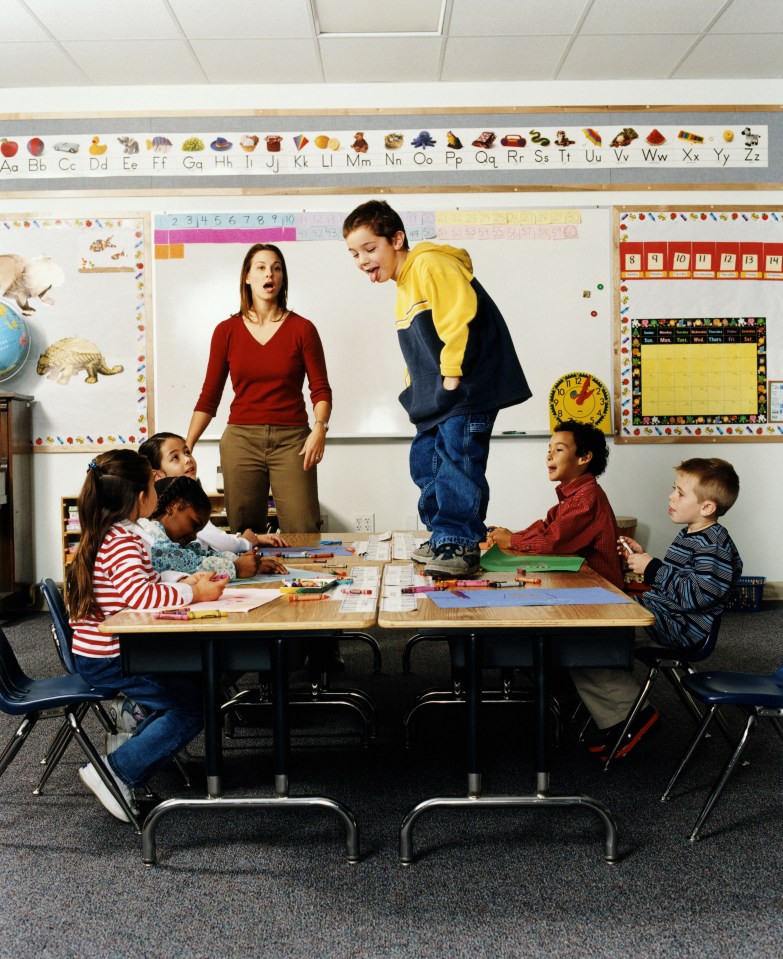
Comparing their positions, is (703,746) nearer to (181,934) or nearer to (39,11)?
(181,934)

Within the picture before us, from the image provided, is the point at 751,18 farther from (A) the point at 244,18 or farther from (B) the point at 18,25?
(B) the point at 18,25

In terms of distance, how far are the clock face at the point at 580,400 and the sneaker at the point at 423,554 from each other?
7.82 ft

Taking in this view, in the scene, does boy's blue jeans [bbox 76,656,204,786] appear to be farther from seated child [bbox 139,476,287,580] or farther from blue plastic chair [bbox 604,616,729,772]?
blue plastic chair [bbox 604,616,729,772]

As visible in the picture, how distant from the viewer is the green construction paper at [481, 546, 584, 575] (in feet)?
6.66

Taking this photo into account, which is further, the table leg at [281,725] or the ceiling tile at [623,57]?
the ceiling tile at [623,57]

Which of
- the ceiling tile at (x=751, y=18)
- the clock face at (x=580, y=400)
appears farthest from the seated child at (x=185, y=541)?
the ceiling tile at (x=751, y=18)

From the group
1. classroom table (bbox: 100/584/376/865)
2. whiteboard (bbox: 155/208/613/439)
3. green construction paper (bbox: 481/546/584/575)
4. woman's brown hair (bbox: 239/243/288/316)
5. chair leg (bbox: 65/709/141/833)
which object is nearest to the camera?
classroom table (bbox: 100/584/376/865)

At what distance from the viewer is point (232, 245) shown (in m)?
4.39

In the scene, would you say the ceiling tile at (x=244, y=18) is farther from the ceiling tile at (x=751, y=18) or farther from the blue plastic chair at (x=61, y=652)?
the blue plastic chair at (x=61, y=652)

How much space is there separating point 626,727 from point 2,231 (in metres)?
4.01

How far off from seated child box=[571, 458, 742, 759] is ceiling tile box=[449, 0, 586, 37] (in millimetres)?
2526

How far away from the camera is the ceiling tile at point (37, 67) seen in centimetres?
402

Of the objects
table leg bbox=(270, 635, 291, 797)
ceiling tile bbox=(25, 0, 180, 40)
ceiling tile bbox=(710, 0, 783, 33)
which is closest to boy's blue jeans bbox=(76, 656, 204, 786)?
table leg bbox=(270, 635, 291, 797)

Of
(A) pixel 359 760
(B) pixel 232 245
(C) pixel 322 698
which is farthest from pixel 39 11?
(A) pixel 359 760
